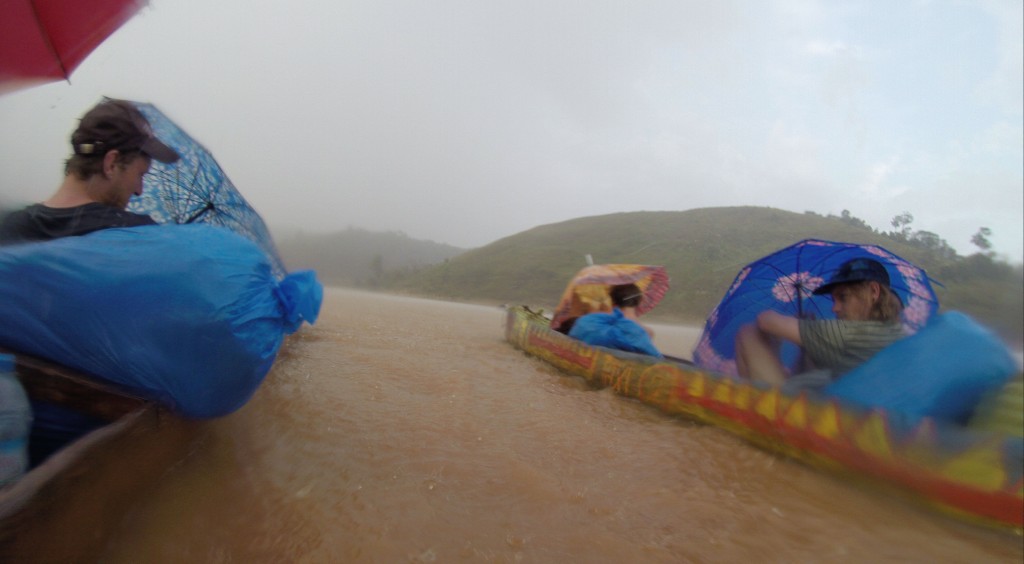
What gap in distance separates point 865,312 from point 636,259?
35825 mm

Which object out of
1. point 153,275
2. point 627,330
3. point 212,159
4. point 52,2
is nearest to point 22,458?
point 153,275

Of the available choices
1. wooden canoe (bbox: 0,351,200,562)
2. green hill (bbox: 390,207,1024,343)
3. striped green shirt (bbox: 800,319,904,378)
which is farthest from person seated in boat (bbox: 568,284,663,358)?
green hill (bbox: 390,207,1024,343)

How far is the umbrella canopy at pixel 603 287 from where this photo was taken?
549cm

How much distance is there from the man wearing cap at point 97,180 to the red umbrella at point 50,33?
1.56 metres

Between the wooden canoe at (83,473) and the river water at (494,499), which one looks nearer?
the wooden canoe at (83,473)

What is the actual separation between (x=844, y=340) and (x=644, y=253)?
124 feet

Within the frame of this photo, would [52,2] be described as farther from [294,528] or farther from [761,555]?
[761,555]

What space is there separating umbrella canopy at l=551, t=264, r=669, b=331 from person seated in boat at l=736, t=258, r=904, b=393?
2512mm

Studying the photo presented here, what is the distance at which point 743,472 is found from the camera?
1.97 m

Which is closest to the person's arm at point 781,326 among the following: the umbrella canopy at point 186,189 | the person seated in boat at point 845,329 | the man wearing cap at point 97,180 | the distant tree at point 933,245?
the person seated in boat at point 845,329

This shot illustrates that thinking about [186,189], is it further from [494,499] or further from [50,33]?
[494,499]

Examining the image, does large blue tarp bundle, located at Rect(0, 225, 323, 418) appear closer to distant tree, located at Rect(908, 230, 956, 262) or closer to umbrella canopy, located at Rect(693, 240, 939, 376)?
umbrella canopy, located at Rect(693, 240, 939, 376)

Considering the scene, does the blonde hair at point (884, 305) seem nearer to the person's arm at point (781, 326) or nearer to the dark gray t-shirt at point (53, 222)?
the person's arm at point (781, 326)

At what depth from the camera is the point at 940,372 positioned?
1796 mm
